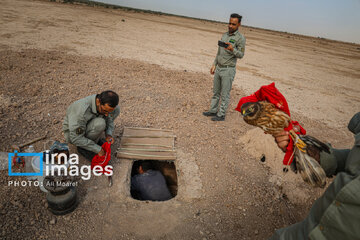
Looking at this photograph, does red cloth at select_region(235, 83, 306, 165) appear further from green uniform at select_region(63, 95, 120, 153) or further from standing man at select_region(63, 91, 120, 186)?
green uniform at select_region(63, 95, 120, 153)

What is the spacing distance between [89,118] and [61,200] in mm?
1059

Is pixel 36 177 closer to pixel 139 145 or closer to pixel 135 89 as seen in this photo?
pixel 139 145

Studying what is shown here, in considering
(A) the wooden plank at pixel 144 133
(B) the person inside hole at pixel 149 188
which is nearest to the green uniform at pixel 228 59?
(A) the wooden plank at pixel 144 133

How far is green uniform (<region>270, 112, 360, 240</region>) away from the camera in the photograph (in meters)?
1.03

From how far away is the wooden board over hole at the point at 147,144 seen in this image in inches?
132

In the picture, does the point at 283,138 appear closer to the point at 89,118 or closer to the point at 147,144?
the point at 89,118

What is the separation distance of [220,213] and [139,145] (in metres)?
1.66

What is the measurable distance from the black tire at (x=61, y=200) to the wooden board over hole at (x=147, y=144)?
39.4 inches

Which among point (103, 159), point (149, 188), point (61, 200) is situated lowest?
point (149, 188)

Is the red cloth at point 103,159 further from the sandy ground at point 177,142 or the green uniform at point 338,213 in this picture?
the green uniform at point 338,213

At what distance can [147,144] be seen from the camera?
3.60 metres

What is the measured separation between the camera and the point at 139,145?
3574 mm

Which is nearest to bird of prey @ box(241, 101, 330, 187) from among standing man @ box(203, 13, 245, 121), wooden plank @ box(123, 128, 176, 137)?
wooden plank @ box(123, 128, 176, 137)

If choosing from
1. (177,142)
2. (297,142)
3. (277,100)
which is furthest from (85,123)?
(297,142)
